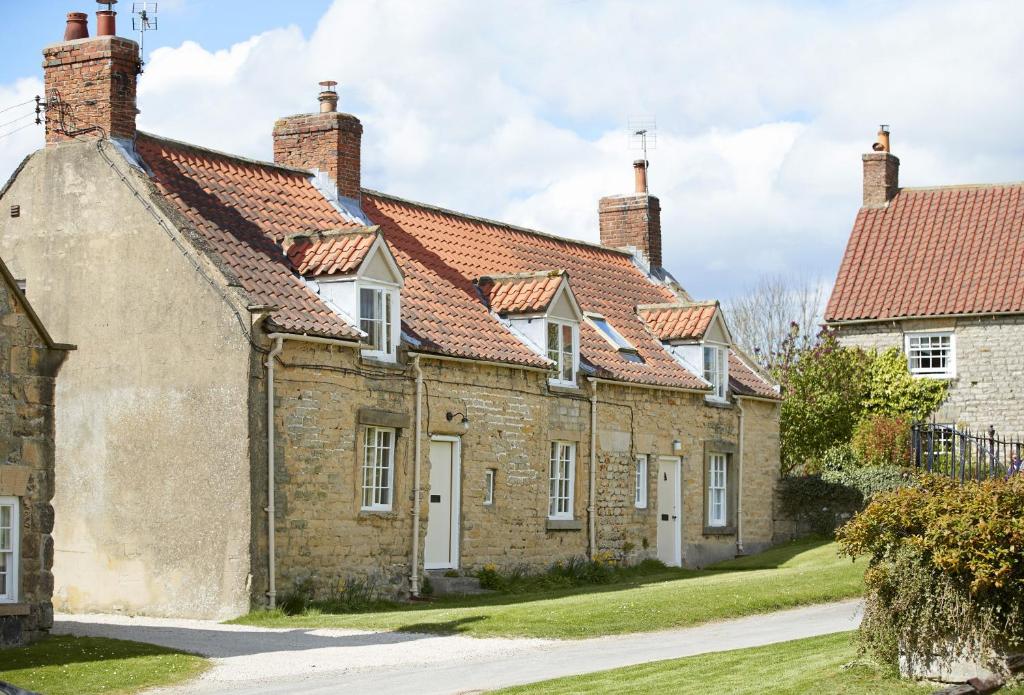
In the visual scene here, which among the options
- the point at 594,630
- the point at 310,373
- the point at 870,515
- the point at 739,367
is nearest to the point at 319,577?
the point at 310,373

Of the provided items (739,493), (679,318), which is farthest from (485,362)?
(739,493)

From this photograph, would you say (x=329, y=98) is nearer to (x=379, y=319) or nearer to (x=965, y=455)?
(x=379, y=319)

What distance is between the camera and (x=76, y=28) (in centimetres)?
2431

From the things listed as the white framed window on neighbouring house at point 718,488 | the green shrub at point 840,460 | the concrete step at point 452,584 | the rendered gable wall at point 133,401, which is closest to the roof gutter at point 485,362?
the concrete step at point 452,584

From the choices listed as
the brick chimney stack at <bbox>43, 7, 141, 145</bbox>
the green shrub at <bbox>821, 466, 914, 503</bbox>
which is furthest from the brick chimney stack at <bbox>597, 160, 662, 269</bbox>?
the brick chimney stack at <bbox>43, 7, 141, 145</bbox>

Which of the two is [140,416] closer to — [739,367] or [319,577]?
[319,577]

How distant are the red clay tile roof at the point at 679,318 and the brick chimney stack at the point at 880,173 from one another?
11.9 m

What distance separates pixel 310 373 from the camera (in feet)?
75.1

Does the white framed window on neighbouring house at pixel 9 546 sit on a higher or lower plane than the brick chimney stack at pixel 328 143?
lower

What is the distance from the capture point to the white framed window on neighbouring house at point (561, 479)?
28422 mm

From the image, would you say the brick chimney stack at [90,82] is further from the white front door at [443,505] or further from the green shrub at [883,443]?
the green shrub at [883,443]

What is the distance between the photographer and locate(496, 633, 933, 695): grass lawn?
13.9 meters

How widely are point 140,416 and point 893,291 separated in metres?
23.6

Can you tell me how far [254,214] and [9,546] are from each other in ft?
29.5
